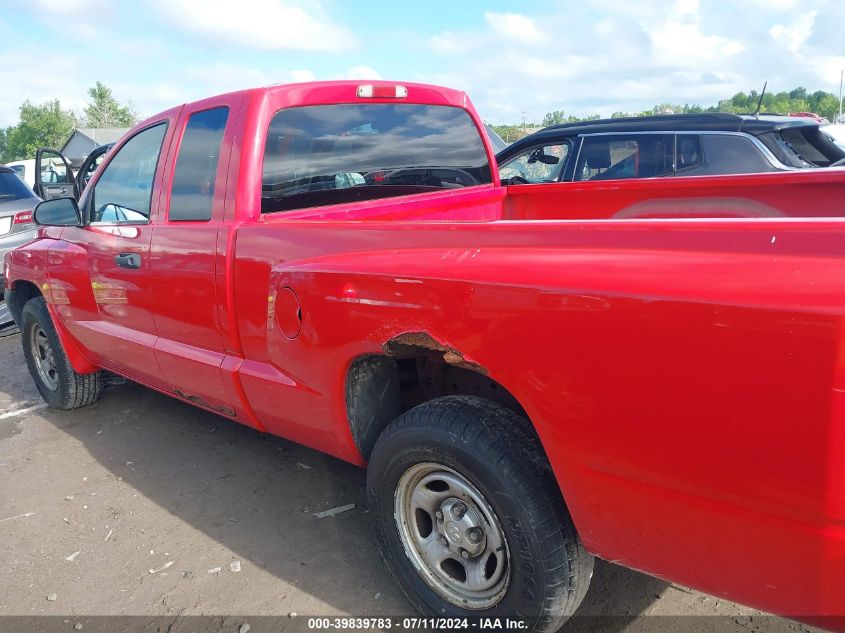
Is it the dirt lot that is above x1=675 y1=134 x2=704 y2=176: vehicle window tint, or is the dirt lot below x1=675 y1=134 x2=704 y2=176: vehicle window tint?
below

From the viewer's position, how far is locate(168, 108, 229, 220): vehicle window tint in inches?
124

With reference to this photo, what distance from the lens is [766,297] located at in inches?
58.4

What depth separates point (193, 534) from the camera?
10.5 ft

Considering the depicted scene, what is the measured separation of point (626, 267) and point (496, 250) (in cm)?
42

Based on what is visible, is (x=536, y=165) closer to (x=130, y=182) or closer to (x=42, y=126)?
(x=130, y=182)

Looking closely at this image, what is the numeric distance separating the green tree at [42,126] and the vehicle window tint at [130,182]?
7828cm

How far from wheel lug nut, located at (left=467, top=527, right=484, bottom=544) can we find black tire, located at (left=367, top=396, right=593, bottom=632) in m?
0.17

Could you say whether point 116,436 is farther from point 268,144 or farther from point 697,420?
point 697,420

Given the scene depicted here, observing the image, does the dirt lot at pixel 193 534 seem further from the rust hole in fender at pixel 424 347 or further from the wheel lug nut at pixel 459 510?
the rust hole in fender at pixel 424 347

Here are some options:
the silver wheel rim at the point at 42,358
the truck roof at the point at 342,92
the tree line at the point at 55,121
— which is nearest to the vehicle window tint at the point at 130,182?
the truck roof at the point at 342,92

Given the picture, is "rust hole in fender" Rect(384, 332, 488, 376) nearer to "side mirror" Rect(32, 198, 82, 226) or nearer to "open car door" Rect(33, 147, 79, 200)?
"side mirror" Rect(32, 198, 82, 226)

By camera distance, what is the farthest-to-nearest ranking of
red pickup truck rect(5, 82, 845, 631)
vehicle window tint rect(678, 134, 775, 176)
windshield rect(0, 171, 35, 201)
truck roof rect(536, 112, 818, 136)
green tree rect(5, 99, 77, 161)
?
green tree rect(5, 99, 77, 161), windshield rect(0, 171, 35, 201), truck roof rect(536, 112, 818, 136), vehicle window tint rect(678, 134, 775, 176), red pickup truck rect(5, 82, 845, 631)

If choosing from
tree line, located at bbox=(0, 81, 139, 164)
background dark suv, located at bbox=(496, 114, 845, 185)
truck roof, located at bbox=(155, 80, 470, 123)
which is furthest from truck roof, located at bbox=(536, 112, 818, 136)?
tree line, located at bbox=(0, 81, 139, 164)

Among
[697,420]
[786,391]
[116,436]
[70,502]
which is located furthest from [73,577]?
[786,391]
